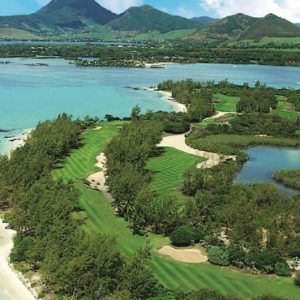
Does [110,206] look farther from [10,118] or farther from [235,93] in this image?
[235,93]

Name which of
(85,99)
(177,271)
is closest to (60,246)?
(177,271)

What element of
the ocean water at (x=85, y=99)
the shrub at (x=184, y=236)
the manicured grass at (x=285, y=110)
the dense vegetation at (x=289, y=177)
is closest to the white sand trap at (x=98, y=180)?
the shrub at (x=184, y=236)

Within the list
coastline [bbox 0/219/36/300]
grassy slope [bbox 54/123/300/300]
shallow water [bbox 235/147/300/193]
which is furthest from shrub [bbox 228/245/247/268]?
shallow water [bbox 235/147/300/193]

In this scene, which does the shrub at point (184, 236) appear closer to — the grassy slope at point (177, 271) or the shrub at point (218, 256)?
the grassy slope at point (177, 271)

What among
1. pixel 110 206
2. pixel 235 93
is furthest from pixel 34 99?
pixel 110 206

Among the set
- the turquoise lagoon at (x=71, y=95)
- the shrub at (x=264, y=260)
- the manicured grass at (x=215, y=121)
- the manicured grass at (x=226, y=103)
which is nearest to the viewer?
the shrub at (x=264, y=260)
